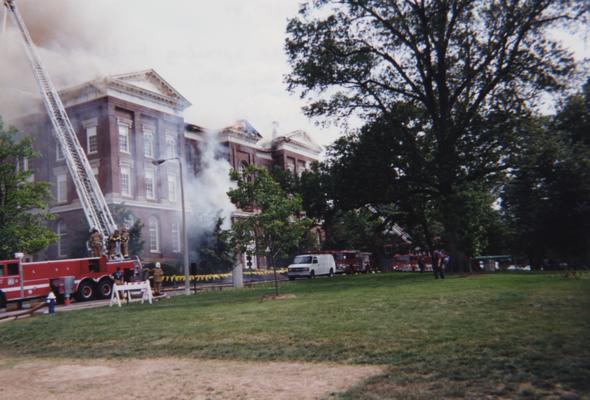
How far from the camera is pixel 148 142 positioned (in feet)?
160

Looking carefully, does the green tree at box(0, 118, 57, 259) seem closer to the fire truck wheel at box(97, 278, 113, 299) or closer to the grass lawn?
the fire truck wheel at box(97, 278, 113, 299)

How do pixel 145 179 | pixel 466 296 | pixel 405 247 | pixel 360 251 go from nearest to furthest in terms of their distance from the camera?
1. pixel 466 296
2. pixel 145 179
3. pixel 360 251
4. pixel 405 247

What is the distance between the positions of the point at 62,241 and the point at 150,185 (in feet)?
29.3

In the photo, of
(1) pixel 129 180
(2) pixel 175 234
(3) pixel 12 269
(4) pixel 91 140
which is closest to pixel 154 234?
(2) pixel 175 234

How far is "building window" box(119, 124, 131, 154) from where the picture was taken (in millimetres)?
46250

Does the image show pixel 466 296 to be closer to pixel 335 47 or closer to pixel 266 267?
pixel 335 47

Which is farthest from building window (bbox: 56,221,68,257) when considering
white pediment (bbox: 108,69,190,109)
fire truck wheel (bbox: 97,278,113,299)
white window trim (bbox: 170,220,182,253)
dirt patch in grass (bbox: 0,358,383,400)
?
dirt patch in grass (bbox: 0,358,383,400)

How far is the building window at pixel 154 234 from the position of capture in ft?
154

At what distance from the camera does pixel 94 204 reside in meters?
39.6

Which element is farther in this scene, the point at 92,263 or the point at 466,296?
the point at 92,263

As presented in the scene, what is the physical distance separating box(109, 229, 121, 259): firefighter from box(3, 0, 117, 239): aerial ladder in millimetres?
2181

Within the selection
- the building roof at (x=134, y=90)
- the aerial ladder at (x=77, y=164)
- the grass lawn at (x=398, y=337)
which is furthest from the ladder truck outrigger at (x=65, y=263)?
the grass lawn at (x=398, y=337)

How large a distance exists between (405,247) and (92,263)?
46.5 metres

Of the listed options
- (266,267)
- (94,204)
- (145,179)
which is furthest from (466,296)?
(266,267)
